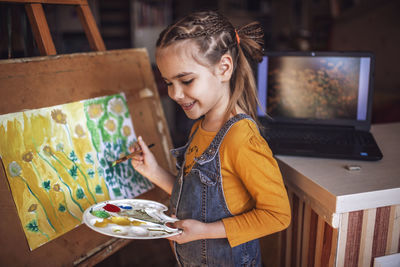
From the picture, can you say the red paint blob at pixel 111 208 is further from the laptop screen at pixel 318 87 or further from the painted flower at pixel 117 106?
the laptop screen at pixel 318 87

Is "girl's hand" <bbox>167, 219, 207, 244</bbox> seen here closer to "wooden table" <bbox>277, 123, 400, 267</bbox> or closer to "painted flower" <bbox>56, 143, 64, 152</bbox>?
"wooden table" <bbox>277, 123, 400, 267</bbox>

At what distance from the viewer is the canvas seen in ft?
2.72

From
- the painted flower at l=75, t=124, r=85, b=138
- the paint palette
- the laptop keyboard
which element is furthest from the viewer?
the laptop keyboard

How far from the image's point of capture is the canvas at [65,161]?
0.83 m

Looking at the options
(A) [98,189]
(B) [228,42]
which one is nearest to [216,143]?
(B) [228,42]

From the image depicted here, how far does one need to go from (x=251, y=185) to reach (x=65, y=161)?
1.79 feet

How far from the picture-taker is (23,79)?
885mm

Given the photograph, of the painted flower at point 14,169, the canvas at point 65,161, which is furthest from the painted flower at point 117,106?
the painted flower at point 14,169

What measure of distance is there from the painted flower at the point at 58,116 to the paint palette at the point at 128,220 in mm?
295

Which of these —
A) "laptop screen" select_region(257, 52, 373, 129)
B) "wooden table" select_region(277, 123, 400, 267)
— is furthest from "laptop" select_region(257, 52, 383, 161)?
"wooden table" select_region(277, 123, 400, 267)

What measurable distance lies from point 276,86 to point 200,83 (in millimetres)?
541

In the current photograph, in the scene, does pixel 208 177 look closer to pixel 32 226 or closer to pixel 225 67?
pixel 225 67

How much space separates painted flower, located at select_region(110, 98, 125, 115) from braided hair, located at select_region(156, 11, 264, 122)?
34 centimetres

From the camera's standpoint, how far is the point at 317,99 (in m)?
1.25
